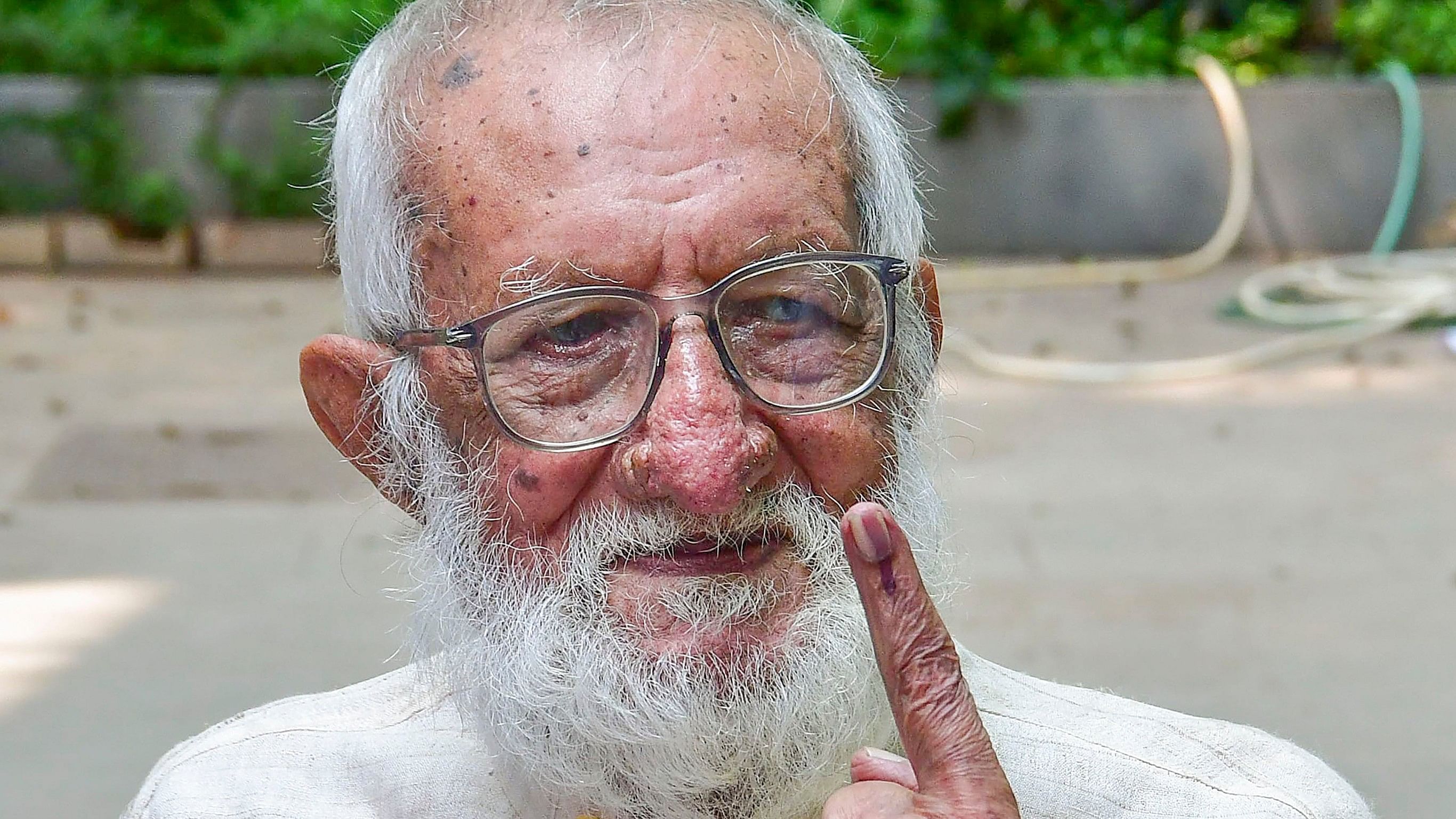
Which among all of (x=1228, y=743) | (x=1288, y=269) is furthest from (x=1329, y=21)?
(x=1228, y=743)

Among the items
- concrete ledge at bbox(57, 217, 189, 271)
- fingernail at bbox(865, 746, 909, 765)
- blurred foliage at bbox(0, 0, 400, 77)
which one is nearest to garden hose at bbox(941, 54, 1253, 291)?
blurred foliage at bbox(0, 0, 400, 77)

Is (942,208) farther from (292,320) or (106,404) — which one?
(106,404)

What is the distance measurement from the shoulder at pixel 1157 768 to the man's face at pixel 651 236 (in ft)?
1.29

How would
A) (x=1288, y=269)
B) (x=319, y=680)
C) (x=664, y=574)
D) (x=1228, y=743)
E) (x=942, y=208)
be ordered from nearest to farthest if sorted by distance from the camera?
(x=664, y=574) < (x=1228, y=743) < (x=319, y=680) < (x=1288, y=269) < (x=942, y=208)

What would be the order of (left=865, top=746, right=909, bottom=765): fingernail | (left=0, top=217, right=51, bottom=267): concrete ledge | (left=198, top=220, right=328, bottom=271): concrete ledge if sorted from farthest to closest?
1. (left=198, top=220, right=328, bottom=271): concrete ledge
2. (left=0, top=217, right=51, bottom=267): concrete ledge
3. (left=865, top=746, right=909, bottom=765): fingernail

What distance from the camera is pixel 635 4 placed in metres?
1.73

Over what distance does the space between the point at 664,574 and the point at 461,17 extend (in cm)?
64

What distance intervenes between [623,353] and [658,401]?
0.27ft

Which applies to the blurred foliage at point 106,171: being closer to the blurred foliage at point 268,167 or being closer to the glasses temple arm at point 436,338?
the blurred foliage at point 268,167

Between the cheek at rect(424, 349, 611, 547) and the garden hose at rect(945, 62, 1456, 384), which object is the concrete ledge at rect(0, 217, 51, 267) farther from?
the cheek at rect(424, 349, 611, 547)

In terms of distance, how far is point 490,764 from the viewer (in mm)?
1938

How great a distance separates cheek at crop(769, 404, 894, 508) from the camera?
165 centimetres

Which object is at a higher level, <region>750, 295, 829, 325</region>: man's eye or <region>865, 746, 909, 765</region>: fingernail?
<region>750, 295, 829, 325</region>: man's eye

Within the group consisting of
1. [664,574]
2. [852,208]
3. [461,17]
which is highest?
[461,17]
